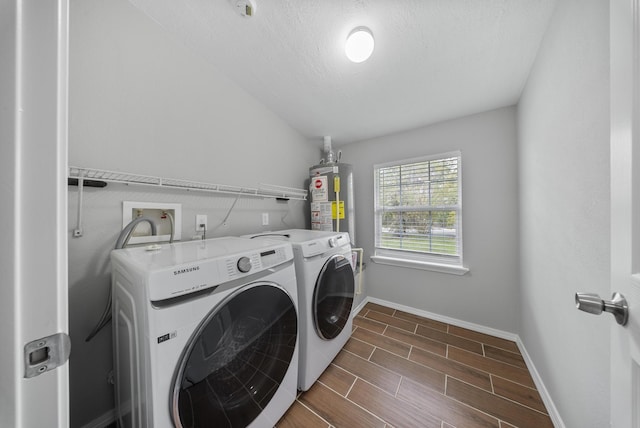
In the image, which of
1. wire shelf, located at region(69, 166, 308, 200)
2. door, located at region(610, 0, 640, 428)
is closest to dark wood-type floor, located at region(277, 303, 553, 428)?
door, located at region(610, 0, 640, 428)

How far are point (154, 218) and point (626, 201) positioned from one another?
178cm

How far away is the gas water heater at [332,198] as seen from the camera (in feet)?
6.89

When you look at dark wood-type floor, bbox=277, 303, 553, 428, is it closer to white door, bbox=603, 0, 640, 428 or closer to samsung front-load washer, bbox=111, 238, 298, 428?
samsung front-load washer, bbox=111, 238, 298, 428

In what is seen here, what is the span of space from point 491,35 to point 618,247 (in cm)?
129

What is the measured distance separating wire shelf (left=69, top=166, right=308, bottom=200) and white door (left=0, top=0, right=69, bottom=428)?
727 millimetres

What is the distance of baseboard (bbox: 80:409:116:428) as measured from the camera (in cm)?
96

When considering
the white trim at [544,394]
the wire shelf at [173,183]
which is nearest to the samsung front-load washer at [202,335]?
the wire shelf at [173,183]

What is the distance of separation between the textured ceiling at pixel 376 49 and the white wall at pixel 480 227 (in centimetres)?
23

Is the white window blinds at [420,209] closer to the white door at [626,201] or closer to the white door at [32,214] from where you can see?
the white door at [626,201]

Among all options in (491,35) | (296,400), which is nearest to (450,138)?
(491,35)

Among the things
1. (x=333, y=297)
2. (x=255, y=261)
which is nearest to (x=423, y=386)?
(x=333, y=297)

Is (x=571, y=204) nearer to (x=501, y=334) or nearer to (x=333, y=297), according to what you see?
(x=333, y=297)

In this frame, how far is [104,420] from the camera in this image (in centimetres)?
99

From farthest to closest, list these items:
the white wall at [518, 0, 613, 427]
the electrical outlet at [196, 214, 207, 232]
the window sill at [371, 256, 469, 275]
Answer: the window sill at [371, 256, 469, 275] < the electrical outlet at [196, 214, 207, 232] < the white wall at [518, 0, 613, 427]
